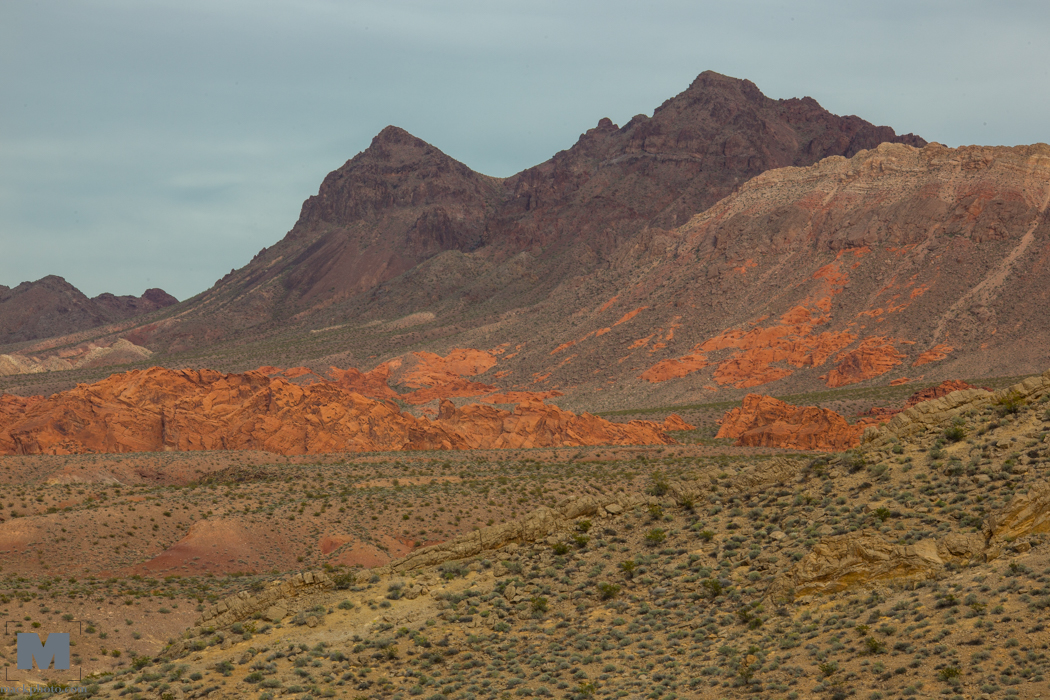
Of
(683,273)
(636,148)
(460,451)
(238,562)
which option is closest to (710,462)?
(460,451)

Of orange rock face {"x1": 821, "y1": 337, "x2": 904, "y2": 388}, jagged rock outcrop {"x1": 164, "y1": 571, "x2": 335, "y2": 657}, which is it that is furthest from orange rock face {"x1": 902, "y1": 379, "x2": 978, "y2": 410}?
jagged rock outcrop {"x1": 164, "y1": 571, "x2": 335, "y2": 657}

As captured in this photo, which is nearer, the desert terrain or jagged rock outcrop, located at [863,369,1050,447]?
the desert terrain

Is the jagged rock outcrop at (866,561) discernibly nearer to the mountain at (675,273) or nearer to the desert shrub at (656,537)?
the desert shrub at (656,537)

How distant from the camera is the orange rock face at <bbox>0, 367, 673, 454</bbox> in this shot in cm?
6381

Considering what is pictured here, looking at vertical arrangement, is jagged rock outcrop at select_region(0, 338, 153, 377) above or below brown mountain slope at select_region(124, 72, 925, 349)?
below

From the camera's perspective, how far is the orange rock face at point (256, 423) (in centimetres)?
6381

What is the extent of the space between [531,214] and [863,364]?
86303 mm

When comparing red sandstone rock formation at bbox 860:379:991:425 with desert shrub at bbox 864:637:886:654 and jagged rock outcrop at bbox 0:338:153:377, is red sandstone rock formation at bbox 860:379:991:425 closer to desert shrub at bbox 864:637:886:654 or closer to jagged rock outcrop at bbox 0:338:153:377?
desert shrub at bbox 864:637:886:654

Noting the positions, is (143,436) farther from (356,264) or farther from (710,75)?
(710,75)

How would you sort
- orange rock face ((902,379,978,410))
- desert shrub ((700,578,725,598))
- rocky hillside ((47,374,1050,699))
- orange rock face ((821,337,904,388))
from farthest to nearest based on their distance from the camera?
orange rock face ((821,337,904,388)), orange rock face ((902,379,978,410)), desert shrub ((700,578,725,598)), rocky hillside ((47,374,1050,699))

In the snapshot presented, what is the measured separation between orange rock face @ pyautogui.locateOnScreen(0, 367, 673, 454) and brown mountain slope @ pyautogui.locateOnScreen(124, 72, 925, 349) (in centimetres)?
6623

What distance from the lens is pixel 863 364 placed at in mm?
88188

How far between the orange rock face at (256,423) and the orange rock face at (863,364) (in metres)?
27.0

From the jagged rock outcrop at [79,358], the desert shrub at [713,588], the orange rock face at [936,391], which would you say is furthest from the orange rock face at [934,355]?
the jagged rock outcrop at [79,358]
